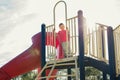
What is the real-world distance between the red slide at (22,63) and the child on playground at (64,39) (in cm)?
79

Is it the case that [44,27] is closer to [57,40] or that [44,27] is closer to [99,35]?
[57,40]

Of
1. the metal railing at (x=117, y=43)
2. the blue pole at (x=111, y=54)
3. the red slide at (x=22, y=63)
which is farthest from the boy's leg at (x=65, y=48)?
the metal railing at (x=117, y=43)

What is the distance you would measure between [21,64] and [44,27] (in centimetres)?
158

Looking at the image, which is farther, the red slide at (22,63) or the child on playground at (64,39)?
the red slide at (22,63)

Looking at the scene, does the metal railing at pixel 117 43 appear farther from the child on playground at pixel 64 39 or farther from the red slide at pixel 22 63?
the red slide at pixel 22 63

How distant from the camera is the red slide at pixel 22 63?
35.5 ft

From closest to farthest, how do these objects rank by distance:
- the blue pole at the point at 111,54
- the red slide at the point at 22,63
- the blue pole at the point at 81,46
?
the blue pole at the point at 81,46, the blue pole at the point at 111,54, the red slide at the point at 22,63

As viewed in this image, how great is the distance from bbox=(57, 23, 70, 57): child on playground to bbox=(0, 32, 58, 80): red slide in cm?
79

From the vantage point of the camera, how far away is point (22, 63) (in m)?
10.9

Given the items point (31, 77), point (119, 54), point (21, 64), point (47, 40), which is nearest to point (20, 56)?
point (21, 64)

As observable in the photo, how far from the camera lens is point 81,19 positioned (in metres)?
9.06

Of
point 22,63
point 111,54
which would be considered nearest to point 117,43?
point 111,54

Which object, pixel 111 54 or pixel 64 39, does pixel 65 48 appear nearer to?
pixel 64 39

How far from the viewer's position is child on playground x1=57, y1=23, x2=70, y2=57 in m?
9.27
